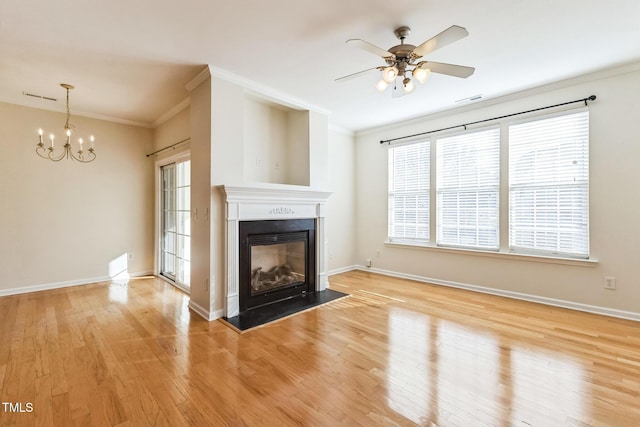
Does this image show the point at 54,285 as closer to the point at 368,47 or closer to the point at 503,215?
the point at 368,47

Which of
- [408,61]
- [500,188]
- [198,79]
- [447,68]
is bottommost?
[500,188]

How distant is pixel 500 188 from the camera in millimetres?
3988

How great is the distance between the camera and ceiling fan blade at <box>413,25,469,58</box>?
191 cm

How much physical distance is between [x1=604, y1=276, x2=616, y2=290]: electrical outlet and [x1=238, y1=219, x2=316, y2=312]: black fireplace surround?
3.51 meters

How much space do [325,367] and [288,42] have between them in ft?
9.38

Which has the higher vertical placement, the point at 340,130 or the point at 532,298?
the point at 340,130

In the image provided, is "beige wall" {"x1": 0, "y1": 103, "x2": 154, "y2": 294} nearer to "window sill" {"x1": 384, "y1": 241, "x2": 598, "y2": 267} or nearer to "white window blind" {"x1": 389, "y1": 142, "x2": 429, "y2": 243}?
"white window blind" {"x1": 389, "y1": 142, "x2": 429, "y2": 243}

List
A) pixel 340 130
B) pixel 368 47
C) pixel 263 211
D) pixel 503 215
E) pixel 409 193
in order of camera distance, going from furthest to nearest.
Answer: pixel 340 130, pixel 409 193, pixel 503 215, pixel 263 211, pixel 368 47

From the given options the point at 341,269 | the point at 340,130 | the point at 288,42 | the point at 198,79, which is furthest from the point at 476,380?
the point at 340,130

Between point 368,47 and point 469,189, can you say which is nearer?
point 368,47

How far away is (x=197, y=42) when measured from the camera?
2623 mm

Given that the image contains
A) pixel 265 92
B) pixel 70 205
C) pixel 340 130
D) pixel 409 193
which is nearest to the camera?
pixel 265 92

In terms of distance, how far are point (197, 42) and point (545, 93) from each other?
4166mm

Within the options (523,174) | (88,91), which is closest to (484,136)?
(523,174)
